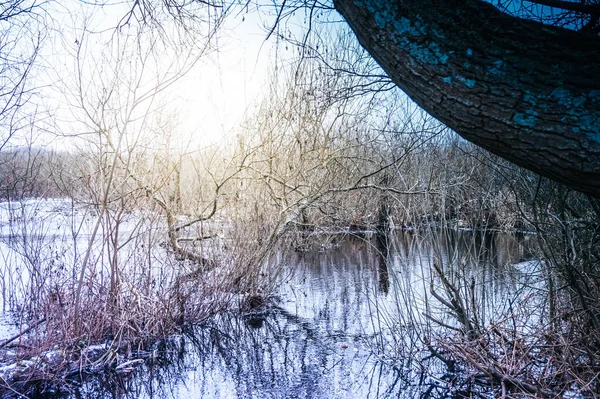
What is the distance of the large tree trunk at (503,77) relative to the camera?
1188mm

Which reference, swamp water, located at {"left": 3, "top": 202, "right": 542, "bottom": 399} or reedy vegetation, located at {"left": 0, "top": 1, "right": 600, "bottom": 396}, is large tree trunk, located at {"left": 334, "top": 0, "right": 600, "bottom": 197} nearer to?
reedy vegetation, located at {"left": 0, "top": 1, "right": 600, "bottom": 396}

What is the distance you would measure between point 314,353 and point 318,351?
0.22ft

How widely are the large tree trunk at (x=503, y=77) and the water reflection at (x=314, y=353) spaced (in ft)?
8.54

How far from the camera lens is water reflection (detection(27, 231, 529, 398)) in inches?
161

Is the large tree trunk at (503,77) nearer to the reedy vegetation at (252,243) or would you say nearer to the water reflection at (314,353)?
the reedy vegetation at (252,243)

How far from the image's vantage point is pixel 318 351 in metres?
4.95

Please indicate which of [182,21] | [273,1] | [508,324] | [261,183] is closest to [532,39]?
[273,1]

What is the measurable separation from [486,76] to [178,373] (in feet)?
13.9

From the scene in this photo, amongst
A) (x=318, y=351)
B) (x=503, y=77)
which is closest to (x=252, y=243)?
(x=318, y=351)

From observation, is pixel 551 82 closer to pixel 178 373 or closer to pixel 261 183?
pixel 178 373

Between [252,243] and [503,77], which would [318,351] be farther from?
[503,77]

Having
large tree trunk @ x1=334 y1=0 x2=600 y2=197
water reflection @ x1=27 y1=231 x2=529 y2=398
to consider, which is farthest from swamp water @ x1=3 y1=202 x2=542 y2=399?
large tree trunk @ x1=334 y1=0 x2=600 y2=197

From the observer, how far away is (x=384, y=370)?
4.47m

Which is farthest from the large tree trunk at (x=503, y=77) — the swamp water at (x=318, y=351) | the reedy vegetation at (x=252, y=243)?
the swamp water at (x=318, y=351)
